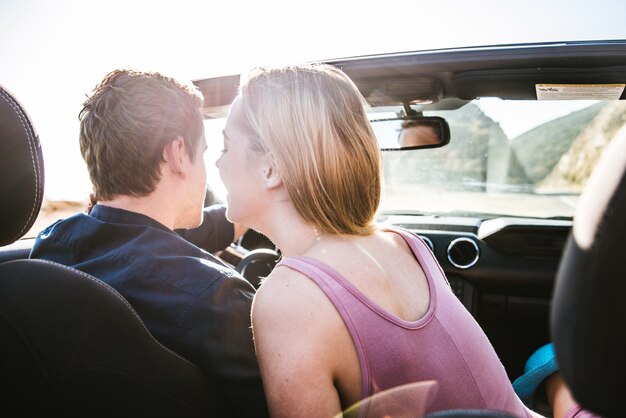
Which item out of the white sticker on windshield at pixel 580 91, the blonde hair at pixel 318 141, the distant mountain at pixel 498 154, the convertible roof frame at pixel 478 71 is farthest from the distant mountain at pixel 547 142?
the blonde hair at pixel 318 141

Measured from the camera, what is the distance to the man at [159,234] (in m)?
1.60

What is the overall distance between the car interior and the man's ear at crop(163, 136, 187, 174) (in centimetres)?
63

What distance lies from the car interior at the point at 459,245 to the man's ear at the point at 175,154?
0.63 metres

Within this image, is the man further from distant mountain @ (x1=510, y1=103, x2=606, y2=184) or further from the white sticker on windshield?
distant mountain @ (x1=510, y1=103, x2=606, y2=184)

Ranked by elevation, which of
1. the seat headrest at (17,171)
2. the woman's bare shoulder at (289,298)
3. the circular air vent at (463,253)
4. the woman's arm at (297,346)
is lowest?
the circular air vent at (463,253)

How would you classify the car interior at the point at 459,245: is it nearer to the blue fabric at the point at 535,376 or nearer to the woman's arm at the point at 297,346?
the woman's arm at the point at 297,346

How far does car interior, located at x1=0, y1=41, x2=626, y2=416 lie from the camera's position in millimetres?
777

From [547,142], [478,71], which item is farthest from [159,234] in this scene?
[547,142]

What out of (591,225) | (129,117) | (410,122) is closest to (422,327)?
(591,225)

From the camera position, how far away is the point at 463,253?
3.57 m

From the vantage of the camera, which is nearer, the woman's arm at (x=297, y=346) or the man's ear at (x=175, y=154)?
the woman's arm at (x=297, y=346)

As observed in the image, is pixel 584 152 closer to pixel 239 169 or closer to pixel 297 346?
pixel 239 169

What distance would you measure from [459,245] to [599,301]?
2898 mm

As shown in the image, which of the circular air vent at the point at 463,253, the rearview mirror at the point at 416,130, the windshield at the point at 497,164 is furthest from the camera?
the windshield at the point at 497,164
